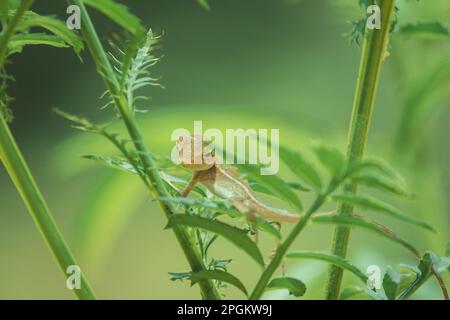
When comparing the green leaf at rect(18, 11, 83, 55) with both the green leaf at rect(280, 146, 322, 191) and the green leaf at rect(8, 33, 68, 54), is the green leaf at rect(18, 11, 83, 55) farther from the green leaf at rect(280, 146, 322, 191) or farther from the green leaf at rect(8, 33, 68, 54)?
the green leaf at rect(280, 146, 322, 191)

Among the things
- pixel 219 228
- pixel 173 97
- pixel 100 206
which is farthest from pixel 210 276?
pixel 173 97

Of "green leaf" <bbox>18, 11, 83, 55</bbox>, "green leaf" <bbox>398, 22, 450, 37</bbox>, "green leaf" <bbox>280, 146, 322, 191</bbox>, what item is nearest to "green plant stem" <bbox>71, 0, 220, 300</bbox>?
"green leaf" <bbox>18, 11, 83, 55</bbox>

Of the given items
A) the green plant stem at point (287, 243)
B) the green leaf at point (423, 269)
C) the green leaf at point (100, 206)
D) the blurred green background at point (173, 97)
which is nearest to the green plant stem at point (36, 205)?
the green plant stem at point (287, 243)

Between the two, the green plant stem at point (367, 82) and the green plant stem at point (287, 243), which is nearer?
the green plant stem at point (287, 243)

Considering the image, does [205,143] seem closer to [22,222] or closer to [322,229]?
[322,229]

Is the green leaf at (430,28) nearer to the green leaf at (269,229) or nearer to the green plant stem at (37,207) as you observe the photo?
the green leaf at (269,229)

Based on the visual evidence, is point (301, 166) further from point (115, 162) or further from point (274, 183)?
point (115, 162)

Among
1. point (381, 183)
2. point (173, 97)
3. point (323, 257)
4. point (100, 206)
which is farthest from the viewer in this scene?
point (173, 97)
